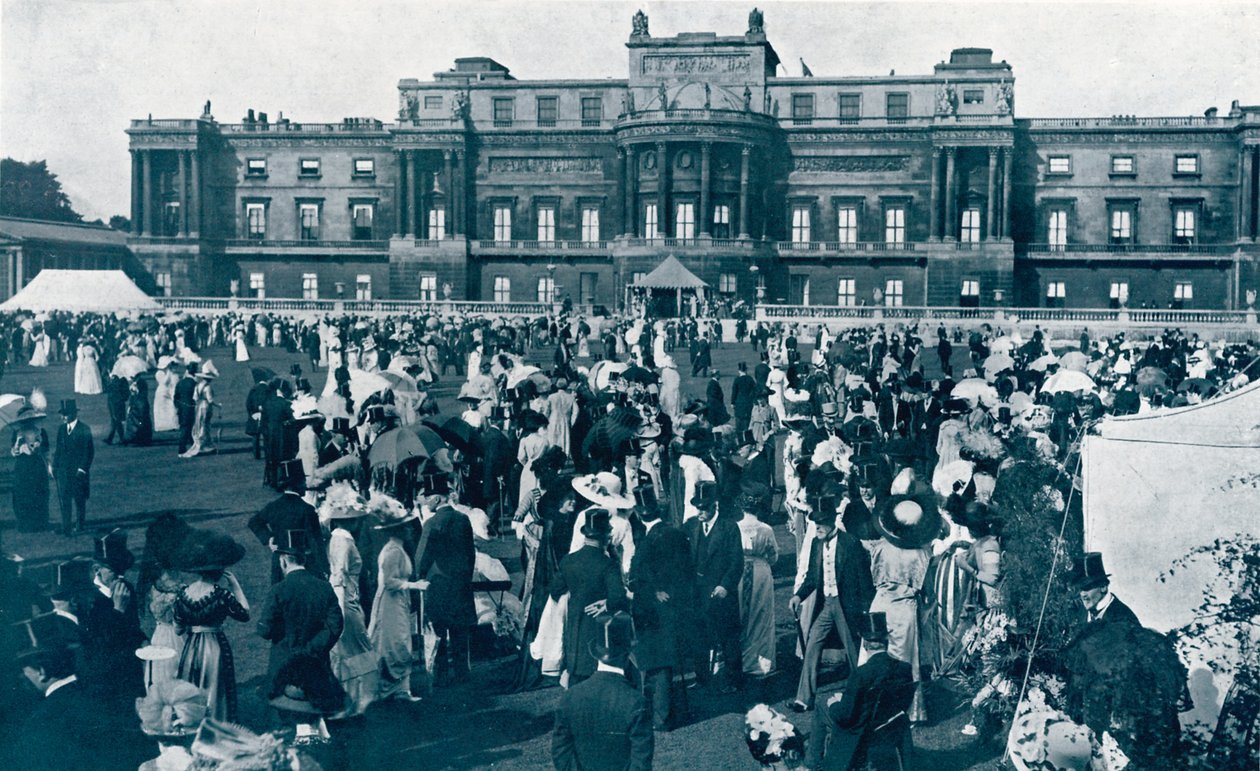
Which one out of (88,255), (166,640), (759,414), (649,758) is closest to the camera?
(649,758)

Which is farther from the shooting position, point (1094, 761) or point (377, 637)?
point (377, 637)

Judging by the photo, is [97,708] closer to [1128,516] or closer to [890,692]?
[890,692]

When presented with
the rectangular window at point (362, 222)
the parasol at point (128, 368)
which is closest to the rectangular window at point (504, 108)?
the rectangular window at point (362, 222)

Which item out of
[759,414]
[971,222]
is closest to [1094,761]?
[759,414]

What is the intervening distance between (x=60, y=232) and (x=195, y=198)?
33.0 ft

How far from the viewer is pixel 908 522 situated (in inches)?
347

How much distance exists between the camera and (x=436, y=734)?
334 inches

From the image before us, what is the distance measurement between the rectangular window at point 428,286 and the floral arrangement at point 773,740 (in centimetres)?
5603

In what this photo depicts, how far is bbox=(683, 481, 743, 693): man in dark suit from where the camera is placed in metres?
9.05

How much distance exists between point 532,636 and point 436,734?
1.15m

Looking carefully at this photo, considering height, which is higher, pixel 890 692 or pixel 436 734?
pixel 890 692

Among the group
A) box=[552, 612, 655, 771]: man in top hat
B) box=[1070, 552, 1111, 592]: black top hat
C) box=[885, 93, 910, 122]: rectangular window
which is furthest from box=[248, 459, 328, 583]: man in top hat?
box=[885, 93, 910, 122]: rectangular window

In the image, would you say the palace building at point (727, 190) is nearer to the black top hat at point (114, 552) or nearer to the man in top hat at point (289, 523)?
the man in top hat at point (289, 523)

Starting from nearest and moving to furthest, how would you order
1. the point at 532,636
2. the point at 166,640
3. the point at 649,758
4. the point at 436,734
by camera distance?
the point at 649,758 → the point at 166,640 → the point at 436,734 → the point at 532,636
